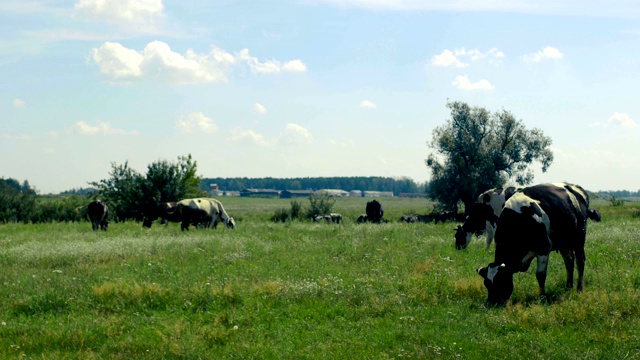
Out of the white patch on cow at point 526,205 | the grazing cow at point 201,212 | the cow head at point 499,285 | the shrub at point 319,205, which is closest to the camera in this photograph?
the cow head at point 499,285

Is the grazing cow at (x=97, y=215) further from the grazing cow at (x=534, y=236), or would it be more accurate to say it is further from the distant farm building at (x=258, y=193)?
the distant farm building at (x=258, y=193)

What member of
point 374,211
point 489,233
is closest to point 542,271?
point 489,233

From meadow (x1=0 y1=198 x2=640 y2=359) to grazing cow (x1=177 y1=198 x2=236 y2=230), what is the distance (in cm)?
1415

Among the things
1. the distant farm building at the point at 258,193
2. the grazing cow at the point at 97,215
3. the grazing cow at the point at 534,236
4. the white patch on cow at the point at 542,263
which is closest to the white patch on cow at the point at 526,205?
the grazing cow at the point at 534,236

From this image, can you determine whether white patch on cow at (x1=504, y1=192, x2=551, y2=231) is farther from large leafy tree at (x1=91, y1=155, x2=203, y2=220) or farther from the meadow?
large leafy tree at (x1=91, y1=155, x2=203, y2=220)

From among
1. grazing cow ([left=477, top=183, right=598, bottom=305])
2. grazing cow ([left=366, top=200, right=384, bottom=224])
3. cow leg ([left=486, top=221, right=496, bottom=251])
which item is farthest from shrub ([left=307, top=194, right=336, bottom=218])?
grazing cow ([left=477, top=183, right=598, bottom=305])

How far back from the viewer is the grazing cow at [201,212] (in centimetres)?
3319

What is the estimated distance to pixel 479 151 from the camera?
228ft

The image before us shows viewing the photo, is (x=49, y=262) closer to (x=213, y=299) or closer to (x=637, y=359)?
(x=213, y=299)

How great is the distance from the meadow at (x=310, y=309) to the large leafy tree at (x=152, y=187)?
1152 inches

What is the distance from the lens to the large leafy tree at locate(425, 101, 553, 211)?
69.0 metres

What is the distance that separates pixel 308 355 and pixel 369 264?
7.49m

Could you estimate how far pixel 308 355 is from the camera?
9797 millimetres

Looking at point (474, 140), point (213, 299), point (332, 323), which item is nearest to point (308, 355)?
point (332, 323)
